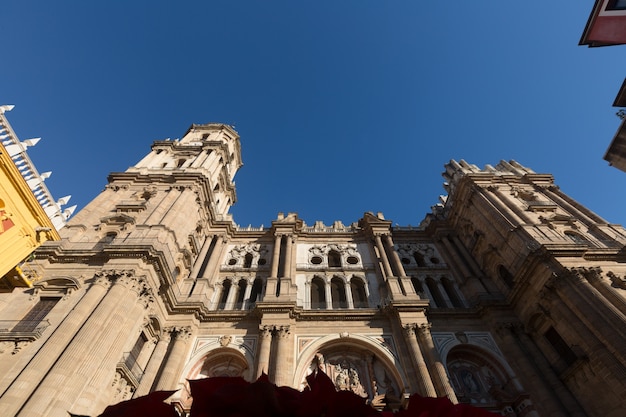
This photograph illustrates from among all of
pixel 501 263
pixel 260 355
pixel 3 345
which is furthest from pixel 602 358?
pixel 3 345

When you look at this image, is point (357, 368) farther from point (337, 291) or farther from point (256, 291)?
point (256, 291)

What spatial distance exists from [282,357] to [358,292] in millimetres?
7633

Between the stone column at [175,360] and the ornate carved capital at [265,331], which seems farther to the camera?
the ornate carved capital at [265,331]

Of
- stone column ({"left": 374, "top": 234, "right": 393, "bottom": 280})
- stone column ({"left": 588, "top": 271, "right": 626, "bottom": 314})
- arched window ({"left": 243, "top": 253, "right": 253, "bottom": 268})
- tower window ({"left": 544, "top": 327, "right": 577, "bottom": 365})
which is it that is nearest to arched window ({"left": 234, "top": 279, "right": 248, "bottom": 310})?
arched window ({"left": 243, "top": 253, "right": 253, "bottom": 268})

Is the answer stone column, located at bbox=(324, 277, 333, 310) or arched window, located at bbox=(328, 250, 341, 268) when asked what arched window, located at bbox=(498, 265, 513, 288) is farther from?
stone column, located at bbox=(324, 277, 333, 310)

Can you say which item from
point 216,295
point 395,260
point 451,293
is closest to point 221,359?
point 216,295

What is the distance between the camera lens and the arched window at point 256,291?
21.0m

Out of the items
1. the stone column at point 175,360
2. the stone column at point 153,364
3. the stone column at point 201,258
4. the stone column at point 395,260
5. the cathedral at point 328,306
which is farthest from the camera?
the stone column at point 201,258

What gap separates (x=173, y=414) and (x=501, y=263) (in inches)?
913

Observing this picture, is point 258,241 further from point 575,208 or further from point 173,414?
point 173,414

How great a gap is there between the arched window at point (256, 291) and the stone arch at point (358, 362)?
531 centimetres

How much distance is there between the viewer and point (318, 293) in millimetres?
22016

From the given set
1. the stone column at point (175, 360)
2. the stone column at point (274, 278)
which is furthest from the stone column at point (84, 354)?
the stone column at point (274, 278)

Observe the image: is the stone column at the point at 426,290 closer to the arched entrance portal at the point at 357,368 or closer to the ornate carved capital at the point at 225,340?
the arched entrance portal at the point at 357,368
